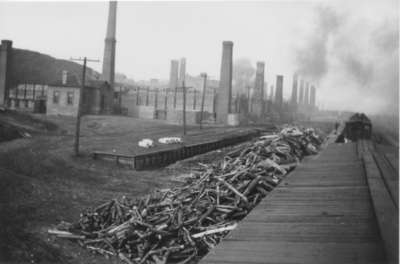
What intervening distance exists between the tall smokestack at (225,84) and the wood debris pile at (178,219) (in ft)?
119

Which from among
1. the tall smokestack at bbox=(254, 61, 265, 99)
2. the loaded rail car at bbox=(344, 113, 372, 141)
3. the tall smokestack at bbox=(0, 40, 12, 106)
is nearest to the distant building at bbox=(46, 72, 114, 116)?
the tall smokestack at bbox=(0, 40, 12, 106)

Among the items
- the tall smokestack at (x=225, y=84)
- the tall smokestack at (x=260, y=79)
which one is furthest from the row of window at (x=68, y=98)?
the tall smokestack at (x=260, y=79)

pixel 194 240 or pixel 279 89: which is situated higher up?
pixel 279 89

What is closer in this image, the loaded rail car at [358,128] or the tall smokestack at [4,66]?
A: the loaded rail car at [358,128]

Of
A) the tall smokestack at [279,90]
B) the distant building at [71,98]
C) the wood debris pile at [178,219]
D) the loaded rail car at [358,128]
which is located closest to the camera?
the wood debris pile at [178,219]

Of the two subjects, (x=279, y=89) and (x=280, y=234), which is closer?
(x=280, y=234)

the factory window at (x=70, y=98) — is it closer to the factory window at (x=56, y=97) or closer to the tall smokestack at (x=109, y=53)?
the factory window at (x=56, y=97)

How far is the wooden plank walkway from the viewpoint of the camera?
14.7ft

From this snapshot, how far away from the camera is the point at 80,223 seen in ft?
31.4

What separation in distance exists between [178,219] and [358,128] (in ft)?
63.2

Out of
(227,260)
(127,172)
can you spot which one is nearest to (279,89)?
(127,172)

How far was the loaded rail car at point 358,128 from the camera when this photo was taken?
24.2 meters

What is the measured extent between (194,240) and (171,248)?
0.43 metres

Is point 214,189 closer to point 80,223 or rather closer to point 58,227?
point 80,223
